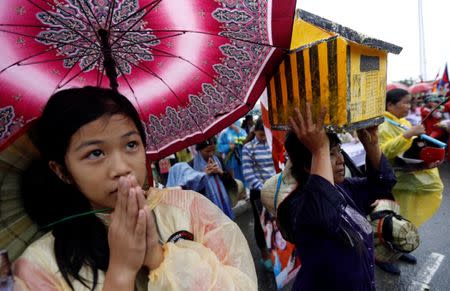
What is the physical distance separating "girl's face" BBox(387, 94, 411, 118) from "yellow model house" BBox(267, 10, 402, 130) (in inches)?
103

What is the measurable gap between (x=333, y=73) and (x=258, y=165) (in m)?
2.60

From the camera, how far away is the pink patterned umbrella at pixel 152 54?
3.72ft

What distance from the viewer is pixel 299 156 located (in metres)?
1.70

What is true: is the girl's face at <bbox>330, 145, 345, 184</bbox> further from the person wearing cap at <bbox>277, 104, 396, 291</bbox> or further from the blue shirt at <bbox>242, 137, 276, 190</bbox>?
the blue shirt at <bbox>242, 137, 276, 190</bbox>

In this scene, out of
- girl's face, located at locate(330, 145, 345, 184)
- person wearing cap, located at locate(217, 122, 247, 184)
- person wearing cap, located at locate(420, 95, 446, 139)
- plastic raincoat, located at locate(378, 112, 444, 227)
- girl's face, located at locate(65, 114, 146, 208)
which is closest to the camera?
girl's face, located at locate(65, 114, 146, 208)

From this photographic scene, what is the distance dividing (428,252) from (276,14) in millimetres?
3992

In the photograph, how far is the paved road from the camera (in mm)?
3168

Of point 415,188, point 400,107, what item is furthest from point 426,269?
point 400,107

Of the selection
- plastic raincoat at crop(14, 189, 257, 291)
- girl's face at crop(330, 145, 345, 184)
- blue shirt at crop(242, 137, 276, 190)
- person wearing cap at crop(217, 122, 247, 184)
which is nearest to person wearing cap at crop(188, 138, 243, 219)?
blue shirt at crop(242, 137, 276, 190)

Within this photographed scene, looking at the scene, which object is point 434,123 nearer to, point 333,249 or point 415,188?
point 415,188

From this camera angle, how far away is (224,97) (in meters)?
1.64

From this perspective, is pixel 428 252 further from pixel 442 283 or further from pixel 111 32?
pixel 111 32

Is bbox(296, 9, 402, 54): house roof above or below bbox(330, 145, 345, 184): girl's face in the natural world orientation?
above

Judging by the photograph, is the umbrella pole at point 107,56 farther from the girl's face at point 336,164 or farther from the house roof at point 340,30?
the girl's face at point 336,164
